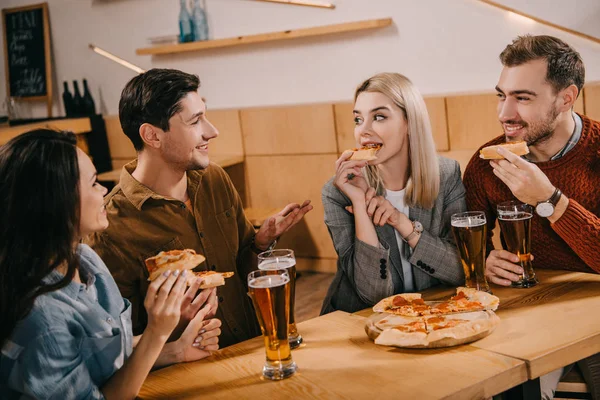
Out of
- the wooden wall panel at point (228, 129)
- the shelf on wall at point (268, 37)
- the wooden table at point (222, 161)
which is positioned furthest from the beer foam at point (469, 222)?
the wooden wall panel at point (228, 129)

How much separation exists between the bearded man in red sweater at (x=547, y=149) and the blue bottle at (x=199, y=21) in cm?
341

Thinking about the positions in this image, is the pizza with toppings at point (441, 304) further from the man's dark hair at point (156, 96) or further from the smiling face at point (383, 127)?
the man's dark hair at point (156, 96)

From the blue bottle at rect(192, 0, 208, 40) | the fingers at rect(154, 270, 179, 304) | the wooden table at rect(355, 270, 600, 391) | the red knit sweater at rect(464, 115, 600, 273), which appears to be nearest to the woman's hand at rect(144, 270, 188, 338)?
the fingers at rect(154, 270, 179, 304)

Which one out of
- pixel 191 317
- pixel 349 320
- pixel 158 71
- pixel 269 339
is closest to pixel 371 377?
pixel 269 339

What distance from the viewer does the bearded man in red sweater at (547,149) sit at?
2439 millimetres

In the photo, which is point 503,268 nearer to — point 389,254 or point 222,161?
point 389,254

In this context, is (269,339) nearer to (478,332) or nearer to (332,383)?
(332,383)

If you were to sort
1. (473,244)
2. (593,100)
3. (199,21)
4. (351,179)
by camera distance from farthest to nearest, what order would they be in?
(199,21) < (593,100) < (351,179) < (473,244)

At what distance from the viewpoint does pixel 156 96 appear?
8.49 ft

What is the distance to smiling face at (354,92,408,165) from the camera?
2736 mm

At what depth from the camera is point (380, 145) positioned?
2736mm

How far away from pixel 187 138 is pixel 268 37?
2.89 meters

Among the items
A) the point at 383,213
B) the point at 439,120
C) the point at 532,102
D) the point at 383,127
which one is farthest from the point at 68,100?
the point at 532,102

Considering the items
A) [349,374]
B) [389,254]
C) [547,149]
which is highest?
[547,149]
